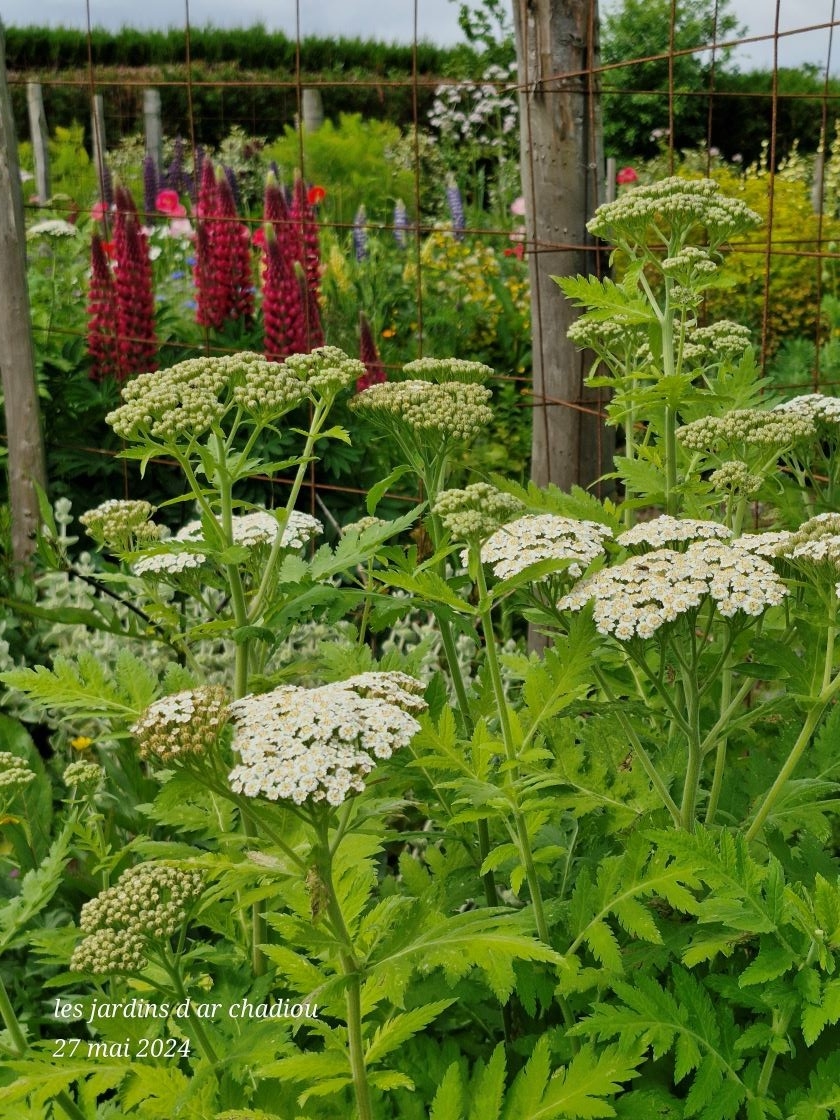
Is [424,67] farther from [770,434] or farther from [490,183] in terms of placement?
[770,434]

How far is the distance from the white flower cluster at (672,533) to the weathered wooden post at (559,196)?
5.56ft

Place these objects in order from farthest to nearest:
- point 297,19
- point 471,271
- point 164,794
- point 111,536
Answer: point 471,271
point 297,19
point 111,536
point 164,794

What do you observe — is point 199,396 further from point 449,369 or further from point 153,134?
point 153,134

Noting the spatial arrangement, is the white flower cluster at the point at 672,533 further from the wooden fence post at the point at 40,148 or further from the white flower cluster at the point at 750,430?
the wooden fence post at the point at 40,148

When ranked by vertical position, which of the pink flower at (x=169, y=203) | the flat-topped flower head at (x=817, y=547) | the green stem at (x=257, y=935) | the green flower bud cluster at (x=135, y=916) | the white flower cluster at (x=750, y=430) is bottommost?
the green stem at (x=257, y=935)

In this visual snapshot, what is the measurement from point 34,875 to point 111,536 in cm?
74

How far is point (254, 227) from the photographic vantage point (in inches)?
357

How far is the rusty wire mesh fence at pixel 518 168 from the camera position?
3771 millimetres

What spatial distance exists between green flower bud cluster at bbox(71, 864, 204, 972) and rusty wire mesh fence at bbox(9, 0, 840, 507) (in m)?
Result: 2.20

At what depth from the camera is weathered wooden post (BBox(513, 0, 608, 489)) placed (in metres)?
3.65

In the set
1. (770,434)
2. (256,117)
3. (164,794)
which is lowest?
(164,794)

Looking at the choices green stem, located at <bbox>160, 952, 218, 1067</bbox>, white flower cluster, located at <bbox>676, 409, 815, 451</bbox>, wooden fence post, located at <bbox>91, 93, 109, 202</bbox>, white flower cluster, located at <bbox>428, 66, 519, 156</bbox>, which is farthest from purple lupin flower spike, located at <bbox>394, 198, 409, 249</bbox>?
green stem, located at <bbox>160, 952, 218, 1067</bbox>

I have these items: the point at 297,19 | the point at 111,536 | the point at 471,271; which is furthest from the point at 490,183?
the point at 111,536

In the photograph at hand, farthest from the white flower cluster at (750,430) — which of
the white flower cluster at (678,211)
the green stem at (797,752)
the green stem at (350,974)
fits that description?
the green stem at (350,974)
